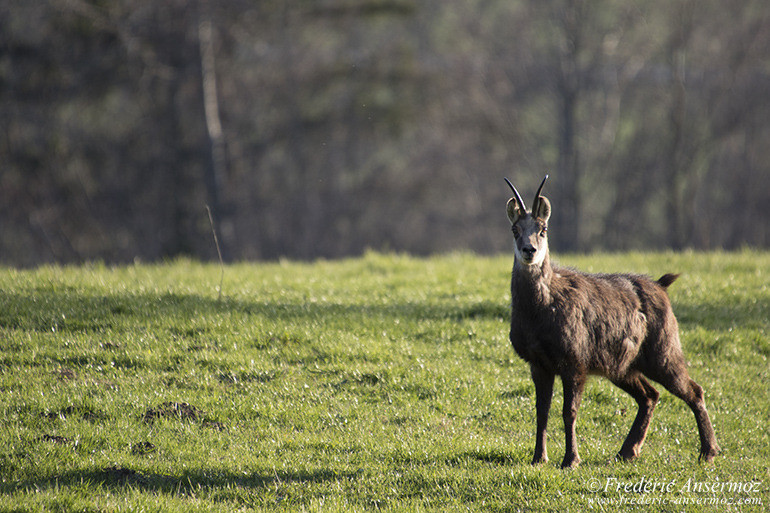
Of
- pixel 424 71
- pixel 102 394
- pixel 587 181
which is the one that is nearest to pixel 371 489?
pixel 102 394

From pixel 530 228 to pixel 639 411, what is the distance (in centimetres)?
230

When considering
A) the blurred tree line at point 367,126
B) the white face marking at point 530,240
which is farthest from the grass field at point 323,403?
the blurred tree line at point 367,126

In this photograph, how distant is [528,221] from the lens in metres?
6.63

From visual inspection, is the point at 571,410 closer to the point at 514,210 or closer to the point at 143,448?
the point at 514,210

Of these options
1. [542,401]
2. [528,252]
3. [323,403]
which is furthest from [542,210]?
[323,403]

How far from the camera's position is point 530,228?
6.58m

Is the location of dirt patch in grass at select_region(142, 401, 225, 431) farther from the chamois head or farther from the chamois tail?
the chamois tail

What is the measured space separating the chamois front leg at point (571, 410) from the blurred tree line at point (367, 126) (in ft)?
63.0

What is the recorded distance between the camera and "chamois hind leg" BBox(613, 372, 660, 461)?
7.16 metres

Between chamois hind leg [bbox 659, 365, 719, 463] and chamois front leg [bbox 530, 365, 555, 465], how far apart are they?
1.25 meters

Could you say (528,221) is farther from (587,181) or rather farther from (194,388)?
(587,181)

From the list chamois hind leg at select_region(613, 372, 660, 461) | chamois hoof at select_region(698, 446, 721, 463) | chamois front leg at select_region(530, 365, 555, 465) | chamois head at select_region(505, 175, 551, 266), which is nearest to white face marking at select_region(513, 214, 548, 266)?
chamois head at select_region(505, 175, 551, 266)

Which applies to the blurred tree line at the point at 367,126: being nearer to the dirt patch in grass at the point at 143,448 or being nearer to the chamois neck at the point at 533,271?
the dirt patch in grass at the point at 143,448

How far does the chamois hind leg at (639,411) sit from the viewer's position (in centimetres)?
716
